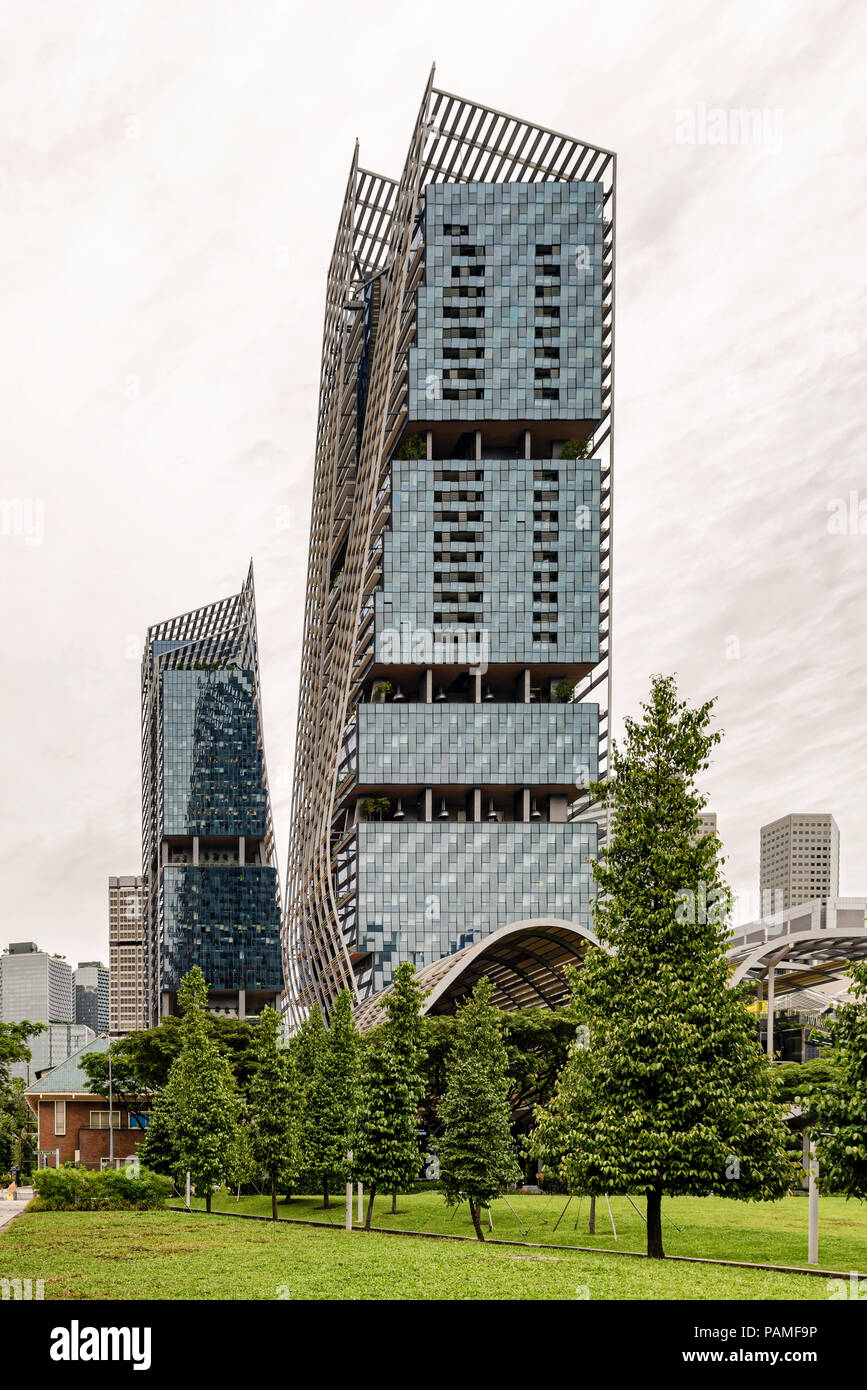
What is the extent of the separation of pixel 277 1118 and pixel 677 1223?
45.4 feet

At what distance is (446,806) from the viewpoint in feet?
397

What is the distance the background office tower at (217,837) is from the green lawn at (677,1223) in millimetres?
125913

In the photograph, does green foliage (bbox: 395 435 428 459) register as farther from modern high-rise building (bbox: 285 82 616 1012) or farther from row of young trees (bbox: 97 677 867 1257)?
row of young trees (bbox: 97 677 867 1257)

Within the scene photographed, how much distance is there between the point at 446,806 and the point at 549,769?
12408mm

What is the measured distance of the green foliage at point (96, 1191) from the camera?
45.9 metres

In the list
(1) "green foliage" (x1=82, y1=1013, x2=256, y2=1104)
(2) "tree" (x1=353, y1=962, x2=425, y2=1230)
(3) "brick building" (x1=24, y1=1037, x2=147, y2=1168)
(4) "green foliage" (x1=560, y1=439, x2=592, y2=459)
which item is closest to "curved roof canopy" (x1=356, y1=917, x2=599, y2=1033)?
(1) "green foliage" (x1=82, y1=1013, x2=256, y2=1104)

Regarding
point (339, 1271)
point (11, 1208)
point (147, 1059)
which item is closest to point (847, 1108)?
point (339, 1271)

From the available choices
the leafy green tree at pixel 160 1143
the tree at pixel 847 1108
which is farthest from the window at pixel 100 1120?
the tree at pixel 847 1108

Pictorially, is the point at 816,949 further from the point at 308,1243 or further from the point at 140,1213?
the point at 308,1243

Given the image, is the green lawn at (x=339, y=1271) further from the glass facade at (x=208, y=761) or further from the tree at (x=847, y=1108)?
the glass facade at (x=208, y=761)

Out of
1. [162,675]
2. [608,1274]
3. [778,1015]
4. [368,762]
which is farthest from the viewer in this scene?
[162,675]

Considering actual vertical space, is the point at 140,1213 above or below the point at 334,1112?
below

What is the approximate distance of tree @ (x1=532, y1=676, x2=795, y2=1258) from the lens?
86.3ft
